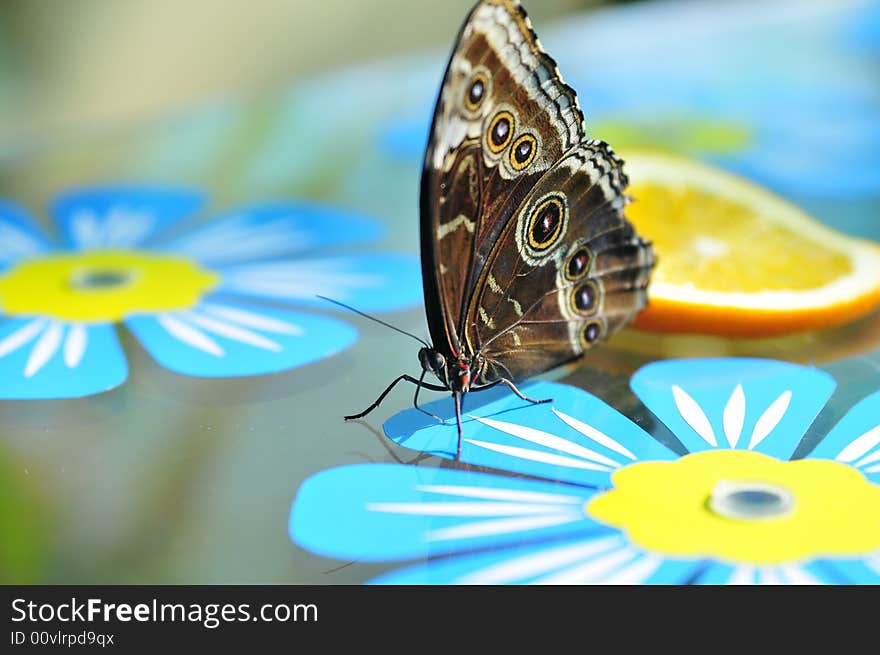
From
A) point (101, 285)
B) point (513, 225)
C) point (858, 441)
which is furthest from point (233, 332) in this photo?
point (858, 441)

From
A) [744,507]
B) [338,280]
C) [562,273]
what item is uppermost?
[338,280]

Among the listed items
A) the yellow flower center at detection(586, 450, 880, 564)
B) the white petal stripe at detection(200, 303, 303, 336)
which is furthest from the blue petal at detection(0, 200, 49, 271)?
the yellow flower center at detection(586, 450, 880, 564)

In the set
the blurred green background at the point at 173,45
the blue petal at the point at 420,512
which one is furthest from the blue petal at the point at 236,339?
the blurred green background at the point at 173,45

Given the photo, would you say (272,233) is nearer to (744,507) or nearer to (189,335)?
(189,335)

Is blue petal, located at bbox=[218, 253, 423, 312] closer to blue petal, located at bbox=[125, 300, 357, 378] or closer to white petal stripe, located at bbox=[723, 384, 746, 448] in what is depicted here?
blue petal, located at bbox=[125, 300, 357, 378]

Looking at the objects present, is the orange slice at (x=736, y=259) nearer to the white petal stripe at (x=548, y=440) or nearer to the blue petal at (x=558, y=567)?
the white petal stripe at (x=548, y=440)

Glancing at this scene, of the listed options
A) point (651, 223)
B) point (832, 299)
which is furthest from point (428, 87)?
point (832, 299)
